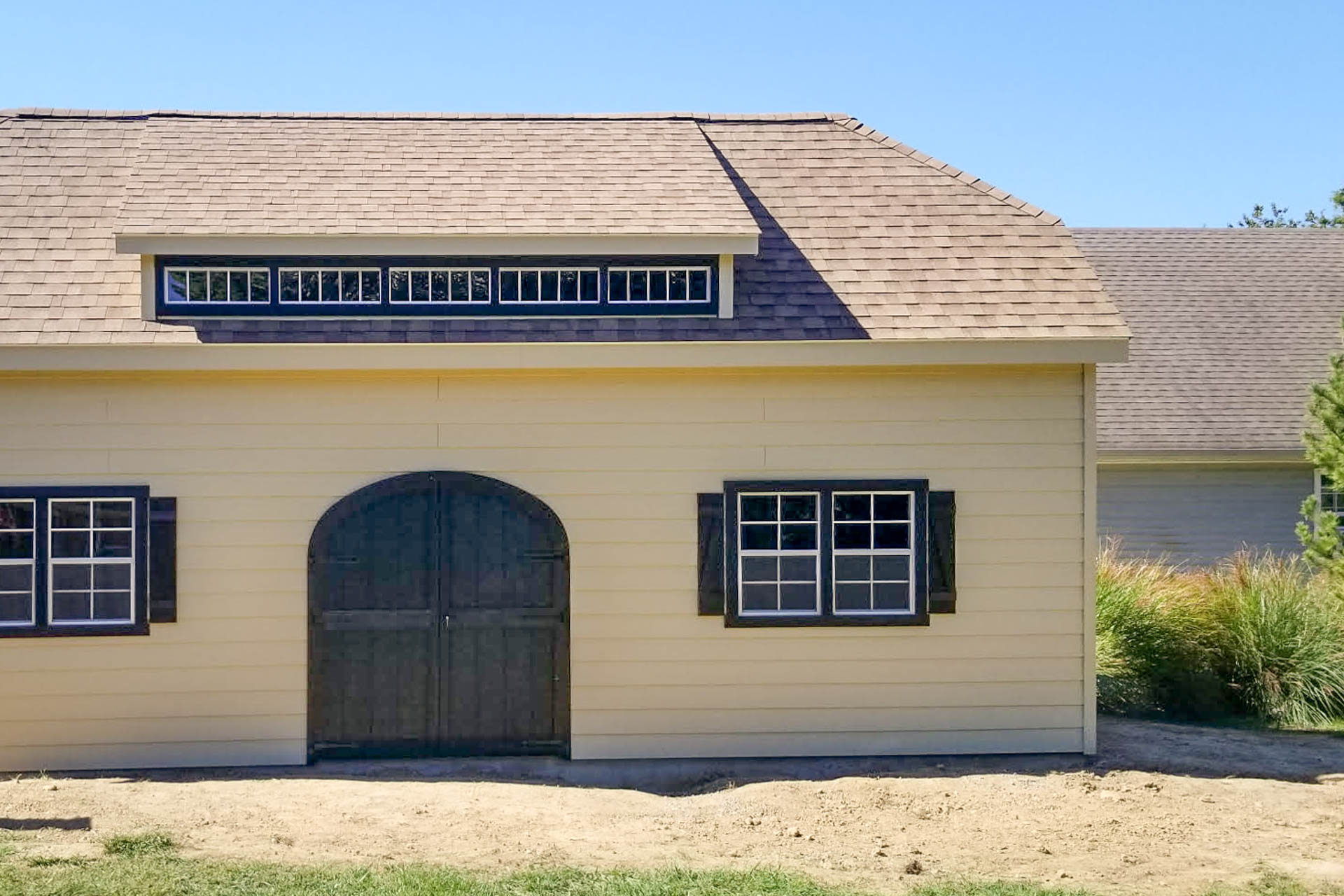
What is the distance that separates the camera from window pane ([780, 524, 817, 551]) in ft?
36.1

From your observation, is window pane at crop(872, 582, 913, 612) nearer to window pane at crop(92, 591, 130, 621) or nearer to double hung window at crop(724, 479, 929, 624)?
double hung window at crop(724, 479, 929, 624)

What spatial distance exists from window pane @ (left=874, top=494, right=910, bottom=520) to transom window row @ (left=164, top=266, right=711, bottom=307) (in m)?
2.07

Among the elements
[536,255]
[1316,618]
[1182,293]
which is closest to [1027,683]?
[1316,618]

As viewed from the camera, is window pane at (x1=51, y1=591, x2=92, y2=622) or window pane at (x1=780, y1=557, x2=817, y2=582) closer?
window pane at (x1=51, y1=591, x2=92, y2=622)

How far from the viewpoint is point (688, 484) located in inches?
433

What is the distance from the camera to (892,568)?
436 inches

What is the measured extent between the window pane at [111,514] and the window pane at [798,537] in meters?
4.89

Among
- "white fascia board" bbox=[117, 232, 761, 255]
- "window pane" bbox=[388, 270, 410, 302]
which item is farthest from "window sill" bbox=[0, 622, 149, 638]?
"window pane" bbox=[388, 270, 410, 302]

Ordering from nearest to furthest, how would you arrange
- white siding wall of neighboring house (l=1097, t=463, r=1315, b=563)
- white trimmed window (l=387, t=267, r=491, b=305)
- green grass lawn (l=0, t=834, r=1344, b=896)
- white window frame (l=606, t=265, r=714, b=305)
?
green grass lawn (l=0, t=834, r=1344, b=896), white trimmed window (l=387, t=267, r=491, b=305), white window frame (l=606, t=265, r=714, b=305), white siding wall of neighboring house (l=1097, t=463, r=1315, b=563)

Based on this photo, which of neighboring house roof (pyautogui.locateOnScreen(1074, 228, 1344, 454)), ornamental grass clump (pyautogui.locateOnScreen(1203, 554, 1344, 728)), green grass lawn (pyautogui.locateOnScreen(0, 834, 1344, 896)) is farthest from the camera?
neighboring house roof (pyautogui.locateOnScreen(1074, 228, 1344, 454))

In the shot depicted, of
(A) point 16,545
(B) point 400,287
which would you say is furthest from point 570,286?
(A) point 16,545

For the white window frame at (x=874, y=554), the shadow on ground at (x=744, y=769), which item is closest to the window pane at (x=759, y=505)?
the white window frame at (x=874, y=554)

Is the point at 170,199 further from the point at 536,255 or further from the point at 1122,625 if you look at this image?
the point at 1122,625

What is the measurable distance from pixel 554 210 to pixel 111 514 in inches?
160
